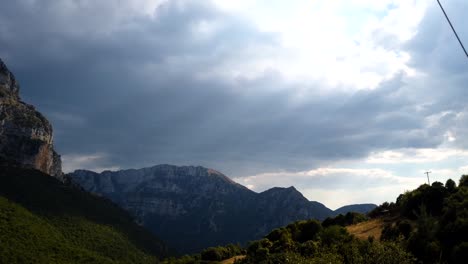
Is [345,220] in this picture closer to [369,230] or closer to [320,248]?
[369,230]

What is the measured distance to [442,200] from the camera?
305 feet

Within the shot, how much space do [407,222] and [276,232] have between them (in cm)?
3974

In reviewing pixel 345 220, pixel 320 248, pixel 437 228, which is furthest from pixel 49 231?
pixel 437 228

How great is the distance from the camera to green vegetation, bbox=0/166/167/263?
13112cm

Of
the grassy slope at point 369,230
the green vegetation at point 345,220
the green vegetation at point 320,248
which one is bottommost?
the green vegetation at point 320,248

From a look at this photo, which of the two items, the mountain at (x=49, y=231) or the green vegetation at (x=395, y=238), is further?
the mountain at (x=49, y=231)

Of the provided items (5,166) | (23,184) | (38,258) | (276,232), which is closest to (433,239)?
(276,232)

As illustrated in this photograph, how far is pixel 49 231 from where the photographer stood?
15262cm

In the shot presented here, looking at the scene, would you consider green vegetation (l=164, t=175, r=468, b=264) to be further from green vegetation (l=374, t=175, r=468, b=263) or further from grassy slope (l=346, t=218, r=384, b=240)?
grassy slope (l=346, t=218, r=384, b=240)

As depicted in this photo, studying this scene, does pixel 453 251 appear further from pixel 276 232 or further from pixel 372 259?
pixel 276 232

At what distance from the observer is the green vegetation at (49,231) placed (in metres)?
131

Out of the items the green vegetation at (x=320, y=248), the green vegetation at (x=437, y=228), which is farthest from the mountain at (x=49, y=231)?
the green vegetation at (x=437, y=228)

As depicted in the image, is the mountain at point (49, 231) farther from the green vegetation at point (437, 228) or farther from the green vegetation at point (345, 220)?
the green vegetation at point (437, 228)

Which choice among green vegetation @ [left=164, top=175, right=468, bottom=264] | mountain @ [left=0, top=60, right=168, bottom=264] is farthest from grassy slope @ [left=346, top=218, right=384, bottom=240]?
mountain @ [left=0, top=60, right=168, bottom=264]
